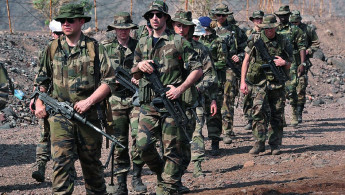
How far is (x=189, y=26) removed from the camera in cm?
836

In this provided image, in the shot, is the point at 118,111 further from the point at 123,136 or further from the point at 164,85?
the point at 164,85

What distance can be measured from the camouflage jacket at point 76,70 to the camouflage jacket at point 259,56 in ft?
14.5

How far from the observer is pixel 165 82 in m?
7.00

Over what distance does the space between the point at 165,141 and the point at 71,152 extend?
1.14 meters

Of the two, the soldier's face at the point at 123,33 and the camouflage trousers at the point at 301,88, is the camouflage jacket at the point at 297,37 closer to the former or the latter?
the camouflage trousers at the point at 301,88

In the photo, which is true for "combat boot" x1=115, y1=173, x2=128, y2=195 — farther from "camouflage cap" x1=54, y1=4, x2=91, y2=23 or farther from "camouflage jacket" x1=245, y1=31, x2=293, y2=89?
"camouflage jacket" x1=245, y1=31, x2=293, y2=89

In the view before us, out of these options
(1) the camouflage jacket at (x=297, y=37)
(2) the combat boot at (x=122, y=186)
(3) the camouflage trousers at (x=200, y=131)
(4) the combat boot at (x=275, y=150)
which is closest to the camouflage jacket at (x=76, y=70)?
(2) the combat boot at (x=122, y=186)

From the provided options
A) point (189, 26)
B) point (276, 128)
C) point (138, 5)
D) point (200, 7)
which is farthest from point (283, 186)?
point (138, 5)

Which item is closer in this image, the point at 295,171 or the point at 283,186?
the point at 283,186

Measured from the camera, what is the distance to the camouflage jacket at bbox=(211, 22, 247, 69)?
1135 centimetres

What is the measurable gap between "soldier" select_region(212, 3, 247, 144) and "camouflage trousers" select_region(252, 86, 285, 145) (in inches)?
46.0

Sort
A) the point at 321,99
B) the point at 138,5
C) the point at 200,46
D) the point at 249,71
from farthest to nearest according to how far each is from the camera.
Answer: the point at 138,5 → the point at 321,99 → the point at 249,71 → the point at 200,46

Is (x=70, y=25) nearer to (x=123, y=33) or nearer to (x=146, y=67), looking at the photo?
(x=146, y=67)

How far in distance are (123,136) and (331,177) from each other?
2.43m
